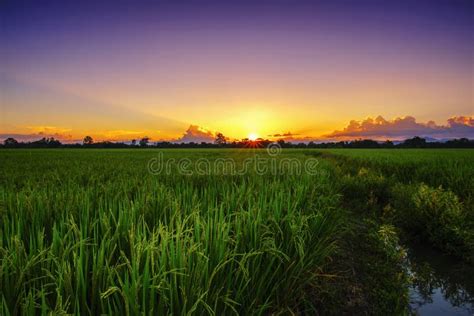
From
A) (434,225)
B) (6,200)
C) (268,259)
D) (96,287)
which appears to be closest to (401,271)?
(434,225)

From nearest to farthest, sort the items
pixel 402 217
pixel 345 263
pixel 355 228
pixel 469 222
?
pixel 345 263, pixel 469 222, pixel 355 228, pixel 402 217

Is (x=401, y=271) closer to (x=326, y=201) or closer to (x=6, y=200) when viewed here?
(x=326, y=201)

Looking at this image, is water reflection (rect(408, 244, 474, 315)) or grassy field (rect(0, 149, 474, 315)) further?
water reflection (rect(408, 244, 474, 315))

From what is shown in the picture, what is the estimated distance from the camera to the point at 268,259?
2613 millimetres

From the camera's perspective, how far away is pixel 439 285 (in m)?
4.12

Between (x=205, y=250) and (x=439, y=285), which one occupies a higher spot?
(x=205, y=250)

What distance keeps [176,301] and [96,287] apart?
486 millimetres

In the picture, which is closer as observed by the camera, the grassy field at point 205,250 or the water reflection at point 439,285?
the grassy field at point 205,250

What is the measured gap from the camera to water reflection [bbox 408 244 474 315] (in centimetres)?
355

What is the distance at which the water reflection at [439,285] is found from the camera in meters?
3.55

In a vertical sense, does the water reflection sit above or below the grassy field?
below

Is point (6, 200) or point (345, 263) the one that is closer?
point (6, 200)

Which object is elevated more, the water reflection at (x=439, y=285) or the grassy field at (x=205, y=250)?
the grassy field at (x=205, y=250)

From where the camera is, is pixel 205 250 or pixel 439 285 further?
pixel 439 285
